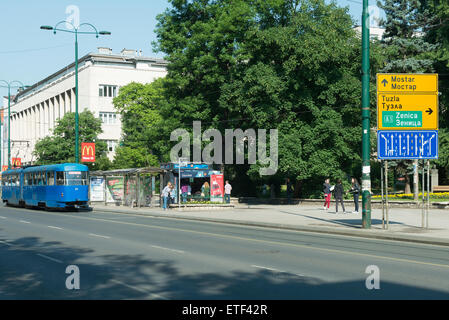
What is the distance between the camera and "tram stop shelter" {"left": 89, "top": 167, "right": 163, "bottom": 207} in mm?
40438

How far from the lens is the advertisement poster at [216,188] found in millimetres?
37456

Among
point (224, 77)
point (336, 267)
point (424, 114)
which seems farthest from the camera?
point (224, 77)

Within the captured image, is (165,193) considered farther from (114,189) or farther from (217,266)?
(217,266)

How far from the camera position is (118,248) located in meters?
15.5

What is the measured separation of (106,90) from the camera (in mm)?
89312

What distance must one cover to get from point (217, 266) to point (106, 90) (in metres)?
80.3

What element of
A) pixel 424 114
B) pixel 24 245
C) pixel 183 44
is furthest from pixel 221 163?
pixel 24 245

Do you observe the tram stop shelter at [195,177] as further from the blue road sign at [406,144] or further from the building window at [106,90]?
the building window at [106,90]

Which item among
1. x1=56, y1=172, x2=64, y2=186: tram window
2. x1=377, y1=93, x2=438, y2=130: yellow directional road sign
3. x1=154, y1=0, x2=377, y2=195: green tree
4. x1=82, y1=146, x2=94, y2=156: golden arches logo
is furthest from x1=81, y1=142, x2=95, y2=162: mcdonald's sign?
x1=377, y1=93, x2=438, y2=130: yellow directional road sign

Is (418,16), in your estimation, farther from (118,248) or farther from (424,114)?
(118,248)

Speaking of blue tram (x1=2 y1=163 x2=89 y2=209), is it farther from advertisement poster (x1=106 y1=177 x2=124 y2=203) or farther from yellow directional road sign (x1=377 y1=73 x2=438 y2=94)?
yellow directional road sign (x1=377 y1=73 x2=438 y2=94)

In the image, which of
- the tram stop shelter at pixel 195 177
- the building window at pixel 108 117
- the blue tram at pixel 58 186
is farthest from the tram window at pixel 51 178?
the building window at pixel 108 117

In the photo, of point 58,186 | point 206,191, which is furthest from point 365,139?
point 58,186
